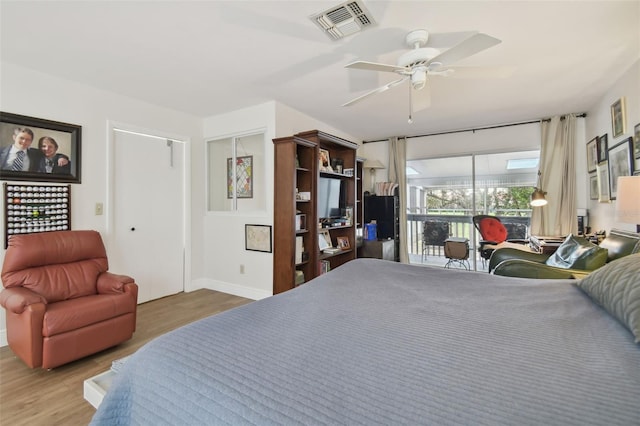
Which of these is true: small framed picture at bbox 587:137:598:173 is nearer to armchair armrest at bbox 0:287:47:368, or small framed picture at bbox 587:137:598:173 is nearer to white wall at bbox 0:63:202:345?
white wall at bbox 0:63:202:345

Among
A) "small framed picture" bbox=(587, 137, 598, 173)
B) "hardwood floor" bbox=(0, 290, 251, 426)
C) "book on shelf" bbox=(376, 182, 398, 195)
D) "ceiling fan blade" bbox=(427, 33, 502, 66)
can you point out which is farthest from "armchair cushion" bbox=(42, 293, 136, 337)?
A: "small framed picture" bbox=(587, 137, 598, 173)

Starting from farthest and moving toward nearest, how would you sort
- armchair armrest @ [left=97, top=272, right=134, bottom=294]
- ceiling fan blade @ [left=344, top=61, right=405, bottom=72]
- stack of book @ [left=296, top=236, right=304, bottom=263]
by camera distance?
stack of book @ [left=296, top=236, right=304, bottom=263] < armchair armrest @ [left=97, top=272, right=134, bottom=294] < ceiling fan blade @ [left=344, top=61, right=405, bottom=72]

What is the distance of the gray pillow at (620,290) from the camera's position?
1048 millimetres

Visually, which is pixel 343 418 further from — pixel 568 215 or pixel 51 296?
pixel 568 215

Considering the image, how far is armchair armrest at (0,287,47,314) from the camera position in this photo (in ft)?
6.81

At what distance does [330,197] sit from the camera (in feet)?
13.4

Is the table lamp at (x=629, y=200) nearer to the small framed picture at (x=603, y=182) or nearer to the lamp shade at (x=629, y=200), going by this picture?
the lamp shade at (x=629, y=200)

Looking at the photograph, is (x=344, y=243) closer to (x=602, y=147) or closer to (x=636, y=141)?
(x=636, y=141)

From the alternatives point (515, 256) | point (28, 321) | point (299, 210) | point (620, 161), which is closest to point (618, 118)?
point (620, 161)

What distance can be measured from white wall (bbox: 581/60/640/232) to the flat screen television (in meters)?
3.03

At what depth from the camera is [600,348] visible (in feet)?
3.07

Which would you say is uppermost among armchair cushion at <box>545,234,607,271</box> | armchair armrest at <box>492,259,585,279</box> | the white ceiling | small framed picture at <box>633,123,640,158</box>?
the white ceiling

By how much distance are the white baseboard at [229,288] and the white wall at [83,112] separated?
1.23 metres

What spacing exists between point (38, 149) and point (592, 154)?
250 inches
